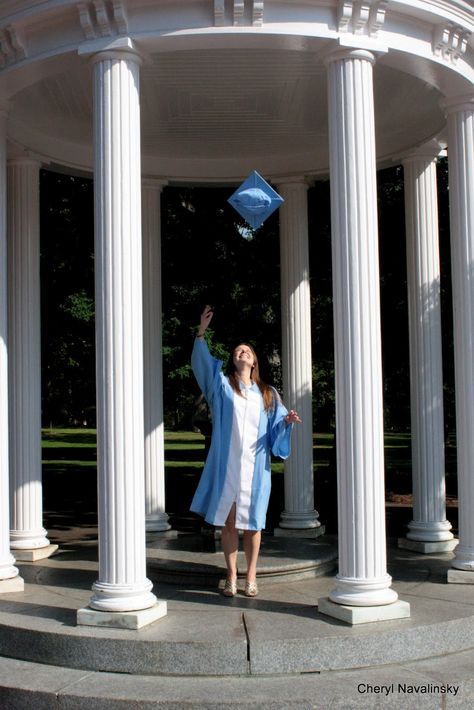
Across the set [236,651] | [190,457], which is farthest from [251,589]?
[190,457]

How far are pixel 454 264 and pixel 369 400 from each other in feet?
8.85

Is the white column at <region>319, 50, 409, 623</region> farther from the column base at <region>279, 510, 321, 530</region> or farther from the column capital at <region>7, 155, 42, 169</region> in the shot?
the column capital at <region>7, 155, 42, 169</region>

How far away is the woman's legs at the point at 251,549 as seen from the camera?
28.4 feet

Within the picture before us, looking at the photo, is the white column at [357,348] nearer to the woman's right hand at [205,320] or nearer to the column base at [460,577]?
the woman's right hand at [205,320]

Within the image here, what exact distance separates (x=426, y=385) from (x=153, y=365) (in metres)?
4.08

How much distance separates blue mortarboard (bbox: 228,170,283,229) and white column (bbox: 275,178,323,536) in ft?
12.3

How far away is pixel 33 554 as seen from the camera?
10891 millimetres

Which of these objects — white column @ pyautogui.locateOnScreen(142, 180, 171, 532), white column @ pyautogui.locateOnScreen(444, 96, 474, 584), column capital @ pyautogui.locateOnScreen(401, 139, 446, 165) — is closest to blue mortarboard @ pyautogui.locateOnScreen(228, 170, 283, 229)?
white column @ pyautogui.locateOnScreen(444, 96, 474, 584)

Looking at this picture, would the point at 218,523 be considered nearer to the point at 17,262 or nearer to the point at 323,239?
the point at 17,262

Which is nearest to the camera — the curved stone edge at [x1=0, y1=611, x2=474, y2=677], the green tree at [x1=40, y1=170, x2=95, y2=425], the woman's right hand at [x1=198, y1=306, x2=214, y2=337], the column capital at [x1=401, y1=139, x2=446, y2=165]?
the curved stone edge at [x1=0, y1=611, x2=474, y2=677]

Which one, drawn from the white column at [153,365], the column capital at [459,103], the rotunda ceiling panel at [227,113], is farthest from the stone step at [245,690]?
the column capital at [459,103]

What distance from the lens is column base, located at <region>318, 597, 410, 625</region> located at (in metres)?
7.52

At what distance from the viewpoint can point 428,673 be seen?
7055mm

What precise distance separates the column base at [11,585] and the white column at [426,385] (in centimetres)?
517
